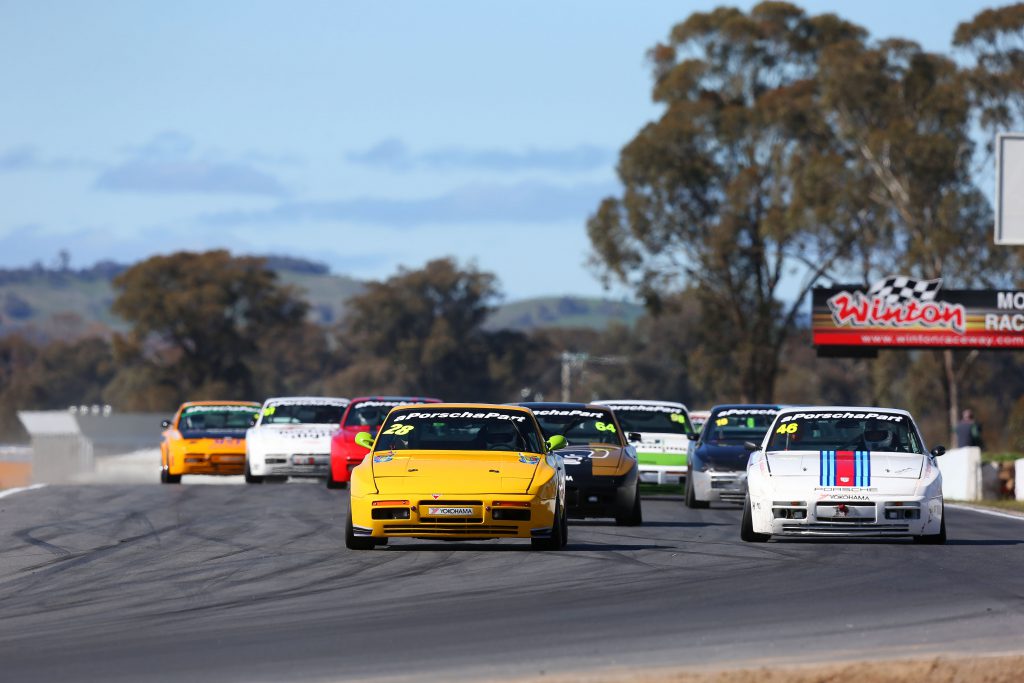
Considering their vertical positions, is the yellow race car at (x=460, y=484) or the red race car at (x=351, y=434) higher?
the red race car at (x=351, y=434)

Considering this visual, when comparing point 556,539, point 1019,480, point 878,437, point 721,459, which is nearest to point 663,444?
point 721,459

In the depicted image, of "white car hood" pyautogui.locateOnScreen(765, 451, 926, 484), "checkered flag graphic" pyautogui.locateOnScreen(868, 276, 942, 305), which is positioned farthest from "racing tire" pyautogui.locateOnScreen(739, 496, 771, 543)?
"checkered flag graphic" pyautogui.locateOnScreen(868, 276, 942, 305)

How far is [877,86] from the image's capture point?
65750 mm

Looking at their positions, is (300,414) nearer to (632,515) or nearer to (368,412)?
(368,412)

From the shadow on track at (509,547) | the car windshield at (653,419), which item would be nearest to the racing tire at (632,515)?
the shadow on track at (509,547)

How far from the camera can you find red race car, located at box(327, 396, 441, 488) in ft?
95.5

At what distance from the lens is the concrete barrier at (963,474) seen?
1296 inches

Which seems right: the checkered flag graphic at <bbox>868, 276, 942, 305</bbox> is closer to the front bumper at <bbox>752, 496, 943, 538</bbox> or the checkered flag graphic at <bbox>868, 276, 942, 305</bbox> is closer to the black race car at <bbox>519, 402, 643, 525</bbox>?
the black race car at <bbox>519, 402, 643, 525</bbox>

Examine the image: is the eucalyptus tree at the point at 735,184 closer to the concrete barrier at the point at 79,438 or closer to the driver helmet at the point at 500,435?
the concrete barrier at the point at 79,438

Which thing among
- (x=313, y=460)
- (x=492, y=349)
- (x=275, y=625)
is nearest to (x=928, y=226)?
(x=313, y=460)

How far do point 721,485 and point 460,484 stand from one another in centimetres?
943

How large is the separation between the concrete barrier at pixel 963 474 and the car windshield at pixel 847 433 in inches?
543

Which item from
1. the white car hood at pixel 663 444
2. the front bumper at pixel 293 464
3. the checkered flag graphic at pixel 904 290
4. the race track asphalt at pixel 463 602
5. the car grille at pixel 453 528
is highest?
the checkered flag graphic at pixel 904 290

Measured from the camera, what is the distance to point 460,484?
16.0 meters
